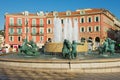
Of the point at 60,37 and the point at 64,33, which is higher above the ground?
the point at 64,33

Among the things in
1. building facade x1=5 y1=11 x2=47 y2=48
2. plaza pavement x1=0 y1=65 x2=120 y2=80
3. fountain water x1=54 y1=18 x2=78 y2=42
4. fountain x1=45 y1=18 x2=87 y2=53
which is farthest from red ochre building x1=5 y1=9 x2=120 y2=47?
plaza pavement x1=0 y1=65 x2=120 y2=80

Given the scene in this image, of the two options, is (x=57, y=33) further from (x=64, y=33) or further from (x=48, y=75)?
(x=48, y=75)

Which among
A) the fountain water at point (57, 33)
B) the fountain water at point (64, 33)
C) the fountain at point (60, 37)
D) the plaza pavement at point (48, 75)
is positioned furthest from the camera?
the fountain water at point (64, 33)

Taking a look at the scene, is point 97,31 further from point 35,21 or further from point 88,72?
point 88,72

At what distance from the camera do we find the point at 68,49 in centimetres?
1933

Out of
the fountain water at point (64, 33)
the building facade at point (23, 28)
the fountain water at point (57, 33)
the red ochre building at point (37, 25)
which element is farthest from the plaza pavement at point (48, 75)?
the building facade at point (23, 28)

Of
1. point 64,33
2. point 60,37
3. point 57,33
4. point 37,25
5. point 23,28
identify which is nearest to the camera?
point 60,37

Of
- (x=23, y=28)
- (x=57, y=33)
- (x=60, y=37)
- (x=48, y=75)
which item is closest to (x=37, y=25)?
(x=23, y=28)

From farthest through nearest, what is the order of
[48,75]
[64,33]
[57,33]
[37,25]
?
[37,25], [64,33], [57,33], [48,75]

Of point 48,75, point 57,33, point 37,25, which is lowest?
point 48,75

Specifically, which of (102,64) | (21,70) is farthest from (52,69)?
(102,64)

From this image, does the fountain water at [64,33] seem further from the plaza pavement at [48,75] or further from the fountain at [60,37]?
the plaza pavement at [48,75]

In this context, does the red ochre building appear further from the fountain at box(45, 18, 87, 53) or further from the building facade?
the fountain at box(45, 18, 87, 53)

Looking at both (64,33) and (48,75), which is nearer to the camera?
(48,75)
